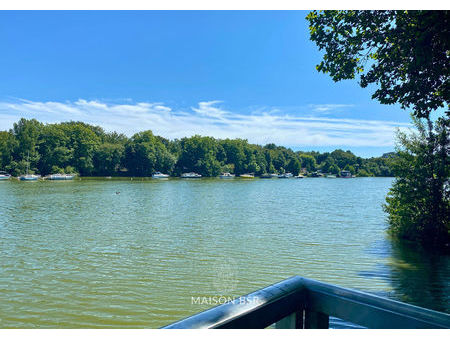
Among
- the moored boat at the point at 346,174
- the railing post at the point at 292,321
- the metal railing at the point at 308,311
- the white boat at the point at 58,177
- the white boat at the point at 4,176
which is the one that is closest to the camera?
the metal railing at the point at 308,311

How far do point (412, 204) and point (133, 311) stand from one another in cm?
A: 1013

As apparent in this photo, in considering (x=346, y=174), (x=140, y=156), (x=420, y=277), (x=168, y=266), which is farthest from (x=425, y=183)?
(x=346, y=174)

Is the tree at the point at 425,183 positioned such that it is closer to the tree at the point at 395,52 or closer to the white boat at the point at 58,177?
the tree at the point at 395,52

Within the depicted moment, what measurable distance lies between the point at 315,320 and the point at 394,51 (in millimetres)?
6554

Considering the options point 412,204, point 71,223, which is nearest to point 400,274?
point 412,204

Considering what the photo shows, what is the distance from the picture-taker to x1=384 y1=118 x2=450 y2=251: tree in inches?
449

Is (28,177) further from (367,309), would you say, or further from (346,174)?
(346,174)

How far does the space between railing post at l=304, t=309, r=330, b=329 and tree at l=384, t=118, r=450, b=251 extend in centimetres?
1179

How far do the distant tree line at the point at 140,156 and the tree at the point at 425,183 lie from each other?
147 feet

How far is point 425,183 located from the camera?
1168cm

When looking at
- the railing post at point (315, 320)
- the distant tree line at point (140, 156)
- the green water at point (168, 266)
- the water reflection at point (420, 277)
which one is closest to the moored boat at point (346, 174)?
the distant tree line at point (140, 156)

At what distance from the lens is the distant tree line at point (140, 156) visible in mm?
75250

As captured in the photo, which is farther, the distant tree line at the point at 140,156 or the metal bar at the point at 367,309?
the distant tree line at the point at 140,156
